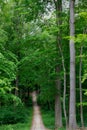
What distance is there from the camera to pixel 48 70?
17.5 meters

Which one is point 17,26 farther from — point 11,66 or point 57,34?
point 11,66

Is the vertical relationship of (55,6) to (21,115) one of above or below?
above

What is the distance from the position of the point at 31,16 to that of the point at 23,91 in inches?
846

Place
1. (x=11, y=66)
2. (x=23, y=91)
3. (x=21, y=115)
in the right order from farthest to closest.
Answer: (x=23, y=91) < (x=21, y=115) < (x=11, y=66)

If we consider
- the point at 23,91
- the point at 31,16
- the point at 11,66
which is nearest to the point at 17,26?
the point at 31,16

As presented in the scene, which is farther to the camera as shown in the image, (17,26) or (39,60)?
(17,26)

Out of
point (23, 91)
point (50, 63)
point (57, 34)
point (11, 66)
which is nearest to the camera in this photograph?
point (11, 66)

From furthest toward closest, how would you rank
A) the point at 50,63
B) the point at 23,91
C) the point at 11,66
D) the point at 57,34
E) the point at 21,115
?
1. the point at 23,91
2. the point at 21,115
3. the point at 50,63
4. the point at 57,34
5. the point at 11,66

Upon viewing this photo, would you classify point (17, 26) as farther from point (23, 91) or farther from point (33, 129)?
point (23, 91)

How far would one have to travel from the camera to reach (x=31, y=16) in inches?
634

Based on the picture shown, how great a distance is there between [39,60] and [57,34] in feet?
7.37

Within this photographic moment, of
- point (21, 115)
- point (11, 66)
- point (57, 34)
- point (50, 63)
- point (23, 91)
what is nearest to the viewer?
point (11, 66)

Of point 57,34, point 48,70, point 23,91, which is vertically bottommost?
point 23,91

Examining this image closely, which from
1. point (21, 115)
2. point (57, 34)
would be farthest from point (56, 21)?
point (21, 115)
